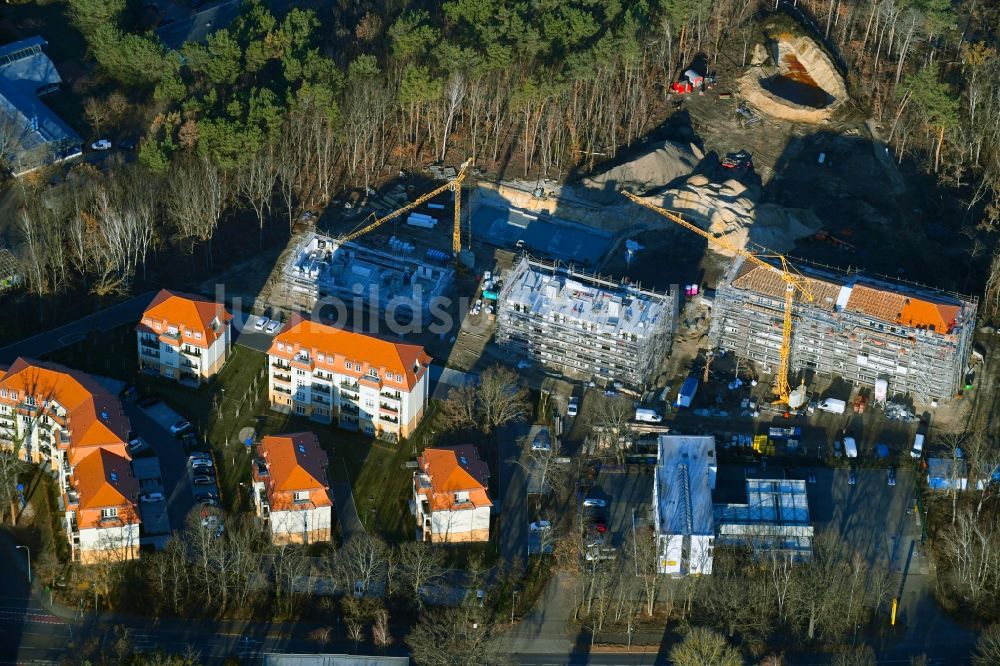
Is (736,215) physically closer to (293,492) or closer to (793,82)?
(793,82)

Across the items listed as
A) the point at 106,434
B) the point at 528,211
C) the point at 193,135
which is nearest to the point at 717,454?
the point at 528,211

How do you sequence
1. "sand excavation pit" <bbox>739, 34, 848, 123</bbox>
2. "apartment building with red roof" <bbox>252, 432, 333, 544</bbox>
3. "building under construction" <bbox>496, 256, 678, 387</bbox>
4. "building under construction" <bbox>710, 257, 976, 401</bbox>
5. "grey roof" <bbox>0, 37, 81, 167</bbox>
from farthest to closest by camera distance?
"sand excavation pit" <bbox>739, 34, 848, 123</bbox> < "grey roof" <bbox>0, 37, 81, 167</bbox> < "building under construction" <bbox>496, 256, 678, 387</bbox> < "building under construction" <bbox>710, 257, 976, 401</bbox> < "apartment building with red roof" <bbox>252, 432, 333, 544</bbox>

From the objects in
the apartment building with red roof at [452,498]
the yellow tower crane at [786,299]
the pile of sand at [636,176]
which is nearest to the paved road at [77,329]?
the apartment building with red roof at [452,498]

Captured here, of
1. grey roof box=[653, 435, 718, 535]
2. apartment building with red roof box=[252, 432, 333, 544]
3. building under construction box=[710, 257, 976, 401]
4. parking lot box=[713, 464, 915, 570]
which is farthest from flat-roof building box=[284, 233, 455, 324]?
parking lot box=[713, 464, 915, 570]

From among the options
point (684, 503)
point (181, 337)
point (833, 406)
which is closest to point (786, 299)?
point (833, 406)

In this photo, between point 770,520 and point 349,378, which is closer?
point 770,520

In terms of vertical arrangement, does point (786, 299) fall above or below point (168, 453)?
above

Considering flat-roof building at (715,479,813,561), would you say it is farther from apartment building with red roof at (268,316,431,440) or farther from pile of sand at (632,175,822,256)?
pile of sand at (632,175,822,256)
